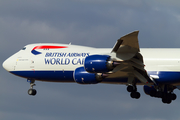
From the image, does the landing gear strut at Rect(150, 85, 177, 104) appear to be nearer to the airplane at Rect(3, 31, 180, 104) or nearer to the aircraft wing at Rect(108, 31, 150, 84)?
the airplane at Rect(3, 31, 180, 104)

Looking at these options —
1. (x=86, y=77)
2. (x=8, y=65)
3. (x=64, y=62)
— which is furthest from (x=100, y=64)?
(x=8, y=65)

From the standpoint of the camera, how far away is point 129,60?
3766cm

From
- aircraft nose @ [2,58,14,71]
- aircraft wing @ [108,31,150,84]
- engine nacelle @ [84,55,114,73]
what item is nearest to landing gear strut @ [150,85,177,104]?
aircraft wing @ [108,31,150,84]

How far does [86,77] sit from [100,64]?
167 inches

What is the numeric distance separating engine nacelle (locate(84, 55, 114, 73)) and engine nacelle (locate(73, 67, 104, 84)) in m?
3.28

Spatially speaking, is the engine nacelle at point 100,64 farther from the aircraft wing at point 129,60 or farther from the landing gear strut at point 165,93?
the landing gear strut at point 165,93

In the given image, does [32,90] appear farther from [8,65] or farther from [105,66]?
[105,66]

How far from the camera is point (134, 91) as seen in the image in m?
Answer: 42.2

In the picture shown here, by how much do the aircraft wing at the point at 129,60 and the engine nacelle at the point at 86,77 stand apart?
1486 millimetres

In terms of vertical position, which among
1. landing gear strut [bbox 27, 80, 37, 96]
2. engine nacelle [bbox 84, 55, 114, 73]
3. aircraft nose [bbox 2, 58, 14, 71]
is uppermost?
aircraft nose [bbox 2, 58, 14, 71]

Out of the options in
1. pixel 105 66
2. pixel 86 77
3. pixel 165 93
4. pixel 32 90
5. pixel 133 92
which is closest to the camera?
pixel 105 66

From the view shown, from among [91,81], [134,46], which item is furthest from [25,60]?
[134,46]

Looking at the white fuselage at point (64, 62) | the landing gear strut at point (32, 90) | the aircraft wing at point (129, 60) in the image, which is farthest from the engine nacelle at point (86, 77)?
the landing gear strut at point (32, 90)

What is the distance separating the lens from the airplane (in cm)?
3600
